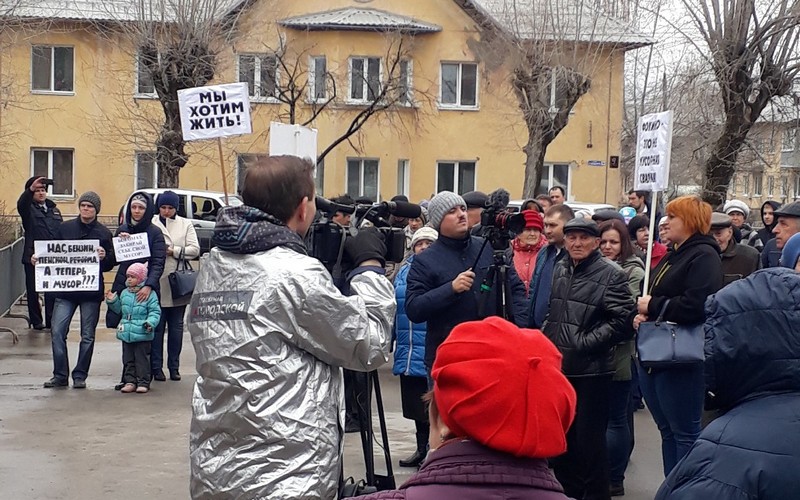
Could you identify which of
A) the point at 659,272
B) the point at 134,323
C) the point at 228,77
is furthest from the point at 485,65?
the point at 659,272

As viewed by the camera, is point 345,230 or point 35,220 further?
point 35,220

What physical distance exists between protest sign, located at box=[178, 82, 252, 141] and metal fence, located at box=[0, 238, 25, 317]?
21.5 ft

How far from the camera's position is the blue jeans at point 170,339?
1138 cm

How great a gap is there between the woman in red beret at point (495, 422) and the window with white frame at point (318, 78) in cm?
2949

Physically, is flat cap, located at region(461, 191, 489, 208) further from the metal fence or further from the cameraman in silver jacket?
the metal fence

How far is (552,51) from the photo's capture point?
2858 cm

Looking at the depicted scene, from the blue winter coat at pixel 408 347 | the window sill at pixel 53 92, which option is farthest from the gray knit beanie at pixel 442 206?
the window sill at pixel 53 92

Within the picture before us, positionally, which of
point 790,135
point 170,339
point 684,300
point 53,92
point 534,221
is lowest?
point 170,339

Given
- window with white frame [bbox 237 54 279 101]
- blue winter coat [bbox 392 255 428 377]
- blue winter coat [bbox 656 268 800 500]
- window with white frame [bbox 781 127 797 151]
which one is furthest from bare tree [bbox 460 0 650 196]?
blue winter coat [bbox 656 268 800 500]

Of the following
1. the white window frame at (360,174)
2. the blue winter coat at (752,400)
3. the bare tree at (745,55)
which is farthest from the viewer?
the white window frame at (360,174)

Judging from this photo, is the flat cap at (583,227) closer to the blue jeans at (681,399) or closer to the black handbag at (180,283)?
the blue jeans at (681,399)

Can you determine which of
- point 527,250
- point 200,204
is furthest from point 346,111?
point 527,250

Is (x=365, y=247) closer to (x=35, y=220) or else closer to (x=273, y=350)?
(x=273, y=350)

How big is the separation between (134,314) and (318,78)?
22.8 m
